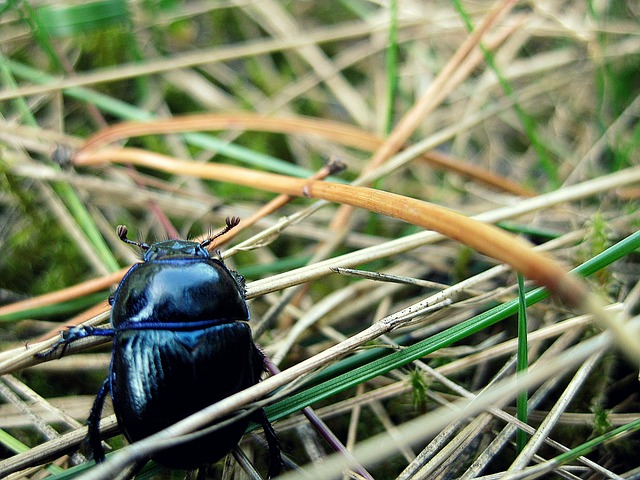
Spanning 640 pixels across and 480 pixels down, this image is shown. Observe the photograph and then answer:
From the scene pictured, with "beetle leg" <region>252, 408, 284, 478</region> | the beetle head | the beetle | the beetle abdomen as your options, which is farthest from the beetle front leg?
"beetle leg" <region>252, 408, 284, 478</region>

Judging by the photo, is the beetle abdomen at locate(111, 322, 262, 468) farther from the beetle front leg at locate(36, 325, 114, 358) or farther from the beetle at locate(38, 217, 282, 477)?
the beetle front leg at locate(36, 325, 114, 358)

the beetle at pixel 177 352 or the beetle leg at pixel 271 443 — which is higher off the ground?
the beetle at pixel 177 352

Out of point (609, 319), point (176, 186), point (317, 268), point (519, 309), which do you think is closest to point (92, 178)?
point (176, 186)

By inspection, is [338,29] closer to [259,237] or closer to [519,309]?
[259,237]

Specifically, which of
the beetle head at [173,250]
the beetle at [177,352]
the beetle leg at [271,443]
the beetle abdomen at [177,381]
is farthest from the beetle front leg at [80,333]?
the beetle leg at [271,443]

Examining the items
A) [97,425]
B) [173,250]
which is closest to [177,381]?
[97,425]

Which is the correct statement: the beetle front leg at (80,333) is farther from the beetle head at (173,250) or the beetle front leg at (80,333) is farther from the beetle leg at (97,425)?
the beetle head at (173,250)

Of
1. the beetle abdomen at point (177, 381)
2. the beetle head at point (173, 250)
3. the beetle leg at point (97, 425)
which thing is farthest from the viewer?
the beetle head at point (173, 250)
